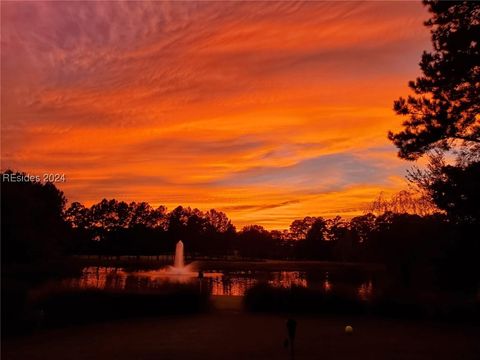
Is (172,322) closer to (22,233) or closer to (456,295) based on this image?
(456,295)

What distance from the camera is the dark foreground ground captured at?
1245 centimetres

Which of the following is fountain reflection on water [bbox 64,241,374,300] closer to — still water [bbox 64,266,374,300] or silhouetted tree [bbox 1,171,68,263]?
still water [bbox 64,266,374,300]

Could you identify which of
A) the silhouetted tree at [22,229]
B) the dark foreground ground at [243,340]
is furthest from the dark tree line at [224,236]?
the dark foreground ground at [243,340]

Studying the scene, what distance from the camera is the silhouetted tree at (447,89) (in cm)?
1274

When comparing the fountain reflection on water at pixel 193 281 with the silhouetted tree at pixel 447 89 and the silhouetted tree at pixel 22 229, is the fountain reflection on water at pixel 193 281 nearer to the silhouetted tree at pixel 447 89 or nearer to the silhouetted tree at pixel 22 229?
the silhouetted tree at pixel 22 229

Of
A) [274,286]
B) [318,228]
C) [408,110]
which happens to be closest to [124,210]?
[318,228]

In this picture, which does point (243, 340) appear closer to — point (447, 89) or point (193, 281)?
point (447, 89)

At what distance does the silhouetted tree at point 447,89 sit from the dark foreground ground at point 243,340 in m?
5.18

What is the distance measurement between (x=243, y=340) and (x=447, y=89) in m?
8.65

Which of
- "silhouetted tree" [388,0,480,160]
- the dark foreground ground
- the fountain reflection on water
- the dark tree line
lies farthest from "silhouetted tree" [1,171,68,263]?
"silhouetted tree" [388,0,480,160]

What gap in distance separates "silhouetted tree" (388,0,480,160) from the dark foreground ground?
17.0 feet

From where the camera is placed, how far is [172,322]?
1753 centimetres

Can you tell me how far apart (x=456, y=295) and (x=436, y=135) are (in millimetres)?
8149

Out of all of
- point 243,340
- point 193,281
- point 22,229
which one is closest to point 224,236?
point 22,229
